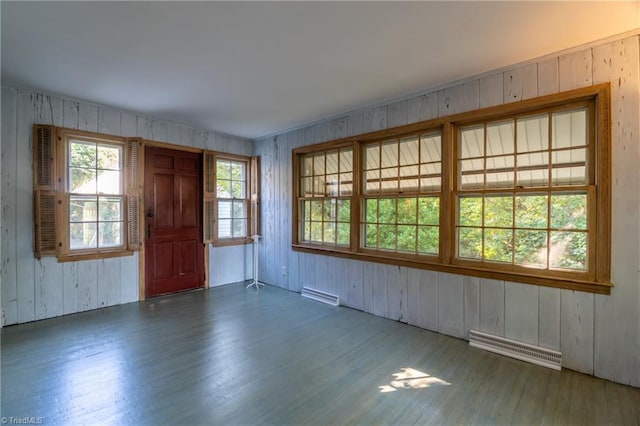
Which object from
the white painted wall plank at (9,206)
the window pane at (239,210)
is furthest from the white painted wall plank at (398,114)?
the white painted wall plank at (9,206)

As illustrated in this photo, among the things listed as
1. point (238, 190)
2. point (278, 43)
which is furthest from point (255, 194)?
point (278, 43)

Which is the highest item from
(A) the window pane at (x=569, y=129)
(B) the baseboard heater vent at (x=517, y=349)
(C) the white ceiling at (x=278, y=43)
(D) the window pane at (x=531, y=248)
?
(C) the white ceiling at (x=278, y=43)

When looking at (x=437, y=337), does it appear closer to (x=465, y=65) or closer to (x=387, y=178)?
(x=387, y=178)

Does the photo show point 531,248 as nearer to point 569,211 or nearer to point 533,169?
point 569,211

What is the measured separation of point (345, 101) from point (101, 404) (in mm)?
3779

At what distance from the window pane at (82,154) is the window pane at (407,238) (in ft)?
13.8

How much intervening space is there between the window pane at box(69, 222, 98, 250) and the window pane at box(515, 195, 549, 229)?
16.9 ft

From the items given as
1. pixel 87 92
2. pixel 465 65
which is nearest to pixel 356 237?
pixel 465 65

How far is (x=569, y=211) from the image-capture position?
106 inches

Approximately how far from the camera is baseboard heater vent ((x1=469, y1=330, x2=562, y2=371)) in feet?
8.71

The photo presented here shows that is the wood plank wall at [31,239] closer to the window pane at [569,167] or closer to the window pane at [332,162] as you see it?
the window pane at [332,162]

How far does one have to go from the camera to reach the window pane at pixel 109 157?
416cm

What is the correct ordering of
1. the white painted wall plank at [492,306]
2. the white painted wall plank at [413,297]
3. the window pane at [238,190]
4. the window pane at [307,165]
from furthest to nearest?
the window pane at [238,190], the window pane at [307,165], the white painted wall plank at [413,297], the white painted wall plank at [492,306]

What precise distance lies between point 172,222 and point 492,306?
456cm
